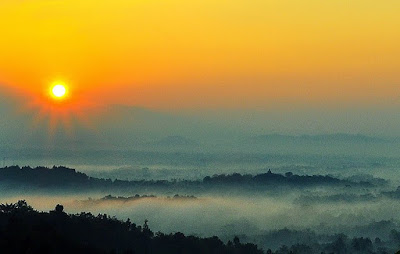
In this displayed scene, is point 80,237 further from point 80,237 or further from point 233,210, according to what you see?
point 233,210

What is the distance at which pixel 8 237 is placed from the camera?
53.0m

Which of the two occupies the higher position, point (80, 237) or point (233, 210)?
point (233, 210)

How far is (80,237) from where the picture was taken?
6384 centimetres

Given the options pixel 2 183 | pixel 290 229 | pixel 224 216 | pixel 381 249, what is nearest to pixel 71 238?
pixel 381 249

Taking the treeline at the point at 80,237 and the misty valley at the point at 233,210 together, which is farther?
the misty valley at the point at 233,210

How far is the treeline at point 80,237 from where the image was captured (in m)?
52.6

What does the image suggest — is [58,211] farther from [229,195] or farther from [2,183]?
[229,195]

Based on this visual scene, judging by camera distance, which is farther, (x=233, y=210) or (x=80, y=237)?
(x=233, y=210)

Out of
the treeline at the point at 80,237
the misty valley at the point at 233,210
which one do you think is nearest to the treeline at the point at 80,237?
the treeline at the point at 80,237

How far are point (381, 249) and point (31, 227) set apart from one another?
6401cm

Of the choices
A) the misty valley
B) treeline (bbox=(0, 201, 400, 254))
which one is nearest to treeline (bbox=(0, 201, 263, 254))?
treeline (bbox=(0, 201, 400, 254))

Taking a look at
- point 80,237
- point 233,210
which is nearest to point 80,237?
point 80,237

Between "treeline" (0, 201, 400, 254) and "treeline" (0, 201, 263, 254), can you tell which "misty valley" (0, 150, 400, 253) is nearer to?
"treeline" (0, 201, 263, 254)

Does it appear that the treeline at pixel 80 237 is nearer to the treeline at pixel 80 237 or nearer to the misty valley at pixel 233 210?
the treeline at pixel 80 237
